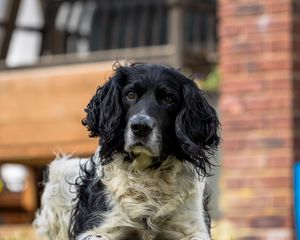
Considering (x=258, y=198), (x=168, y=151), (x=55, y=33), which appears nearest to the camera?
(x=168, y=151)

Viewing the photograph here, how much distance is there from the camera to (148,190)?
617cm

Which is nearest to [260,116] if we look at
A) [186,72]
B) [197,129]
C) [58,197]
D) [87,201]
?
[186,72]

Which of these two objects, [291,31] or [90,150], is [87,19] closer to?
[90,150]

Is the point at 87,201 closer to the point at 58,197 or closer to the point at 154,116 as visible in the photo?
the point at 154,116

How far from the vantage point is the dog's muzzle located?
19.2 ft

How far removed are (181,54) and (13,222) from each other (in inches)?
135

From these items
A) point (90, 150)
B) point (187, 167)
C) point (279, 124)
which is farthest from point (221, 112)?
point (187, 167)

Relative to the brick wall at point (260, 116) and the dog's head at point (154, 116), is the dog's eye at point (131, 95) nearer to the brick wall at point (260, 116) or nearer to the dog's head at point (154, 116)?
the dog's head at point (154, 116)

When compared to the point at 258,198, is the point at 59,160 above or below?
above

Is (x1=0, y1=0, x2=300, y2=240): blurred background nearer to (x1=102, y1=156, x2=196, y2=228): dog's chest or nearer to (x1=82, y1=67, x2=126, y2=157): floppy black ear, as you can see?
(x1=102, y1=156, x2=196, y2=228): dog's chest

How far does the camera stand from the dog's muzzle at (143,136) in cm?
587

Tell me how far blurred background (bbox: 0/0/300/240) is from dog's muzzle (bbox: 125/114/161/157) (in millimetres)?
2169

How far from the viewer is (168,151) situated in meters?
6.14

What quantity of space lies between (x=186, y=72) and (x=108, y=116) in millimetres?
5274
